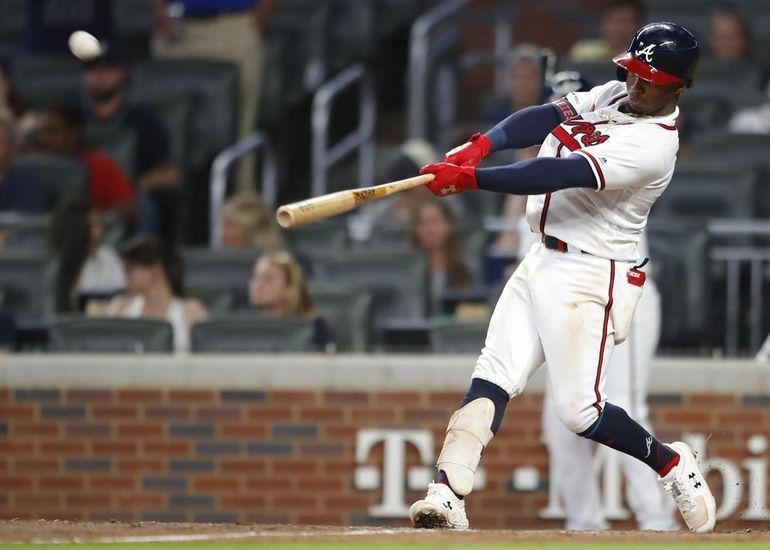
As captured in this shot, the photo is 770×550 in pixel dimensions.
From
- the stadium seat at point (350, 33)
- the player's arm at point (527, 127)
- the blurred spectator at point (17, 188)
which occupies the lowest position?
the player's arm at point (527, 127)

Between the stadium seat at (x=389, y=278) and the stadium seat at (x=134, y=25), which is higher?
the stadium seat at (x=134, y=25)

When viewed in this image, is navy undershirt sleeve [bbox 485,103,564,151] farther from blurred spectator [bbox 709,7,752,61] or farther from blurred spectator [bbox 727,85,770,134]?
blurred spectator [bbox 709,7,752,61]

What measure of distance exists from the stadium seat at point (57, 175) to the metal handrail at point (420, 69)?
232 cm

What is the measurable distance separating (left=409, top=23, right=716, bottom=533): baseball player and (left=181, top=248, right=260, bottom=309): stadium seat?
10.7 feet

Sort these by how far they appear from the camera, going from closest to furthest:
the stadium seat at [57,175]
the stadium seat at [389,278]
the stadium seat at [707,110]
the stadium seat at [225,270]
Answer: the stadium seat at [389,278], the stadium seat at [225,270], the stadium seat at [57,175], the stadium seat at [707,110]

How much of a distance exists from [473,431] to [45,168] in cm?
515

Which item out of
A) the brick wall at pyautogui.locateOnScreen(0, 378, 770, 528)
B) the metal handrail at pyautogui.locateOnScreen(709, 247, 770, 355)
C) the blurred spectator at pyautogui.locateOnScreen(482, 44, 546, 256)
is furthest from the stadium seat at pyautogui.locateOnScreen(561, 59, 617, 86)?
the brick wall at pyautogui.locateOnScreen(0, 378, 770, 528)

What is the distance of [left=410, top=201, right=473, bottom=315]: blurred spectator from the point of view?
8477 millimetres

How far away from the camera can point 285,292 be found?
25.5 ft

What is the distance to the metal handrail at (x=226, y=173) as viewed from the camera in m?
9.91

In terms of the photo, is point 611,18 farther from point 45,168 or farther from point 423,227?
point 45,168

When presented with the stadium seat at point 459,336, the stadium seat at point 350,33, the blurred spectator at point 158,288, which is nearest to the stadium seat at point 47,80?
the stadium seat at point 350,33

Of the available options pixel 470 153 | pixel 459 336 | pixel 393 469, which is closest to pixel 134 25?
pixel 459 336

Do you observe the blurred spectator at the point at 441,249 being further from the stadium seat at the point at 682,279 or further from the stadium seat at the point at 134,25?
the stadium seat at the point at 134,25
